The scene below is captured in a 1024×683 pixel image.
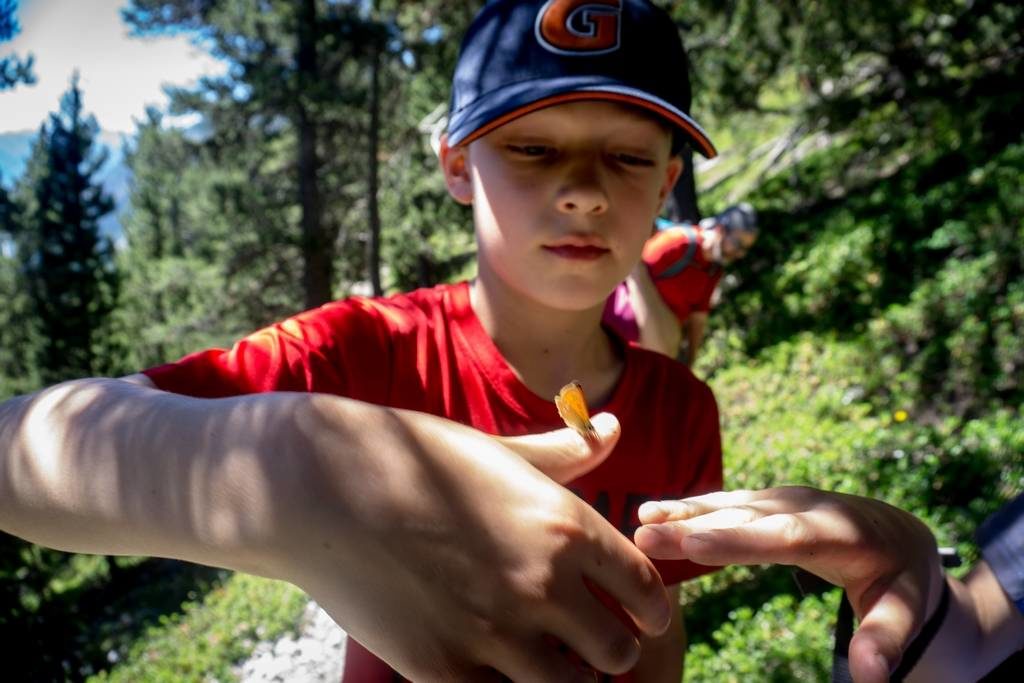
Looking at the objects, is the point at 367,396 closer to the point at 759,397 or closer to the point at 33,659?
the point at 33,659

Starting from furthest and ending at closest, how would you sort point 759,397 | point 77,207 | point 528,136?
point 77,207 < point 759,397 < point 528,136

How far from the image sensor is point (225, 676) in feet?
13.9

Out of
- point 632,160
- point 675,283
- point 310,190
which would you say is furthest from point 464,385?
point 310,190

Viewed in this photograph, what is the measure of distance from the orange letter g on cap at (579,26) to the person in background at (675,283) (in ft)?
4.19

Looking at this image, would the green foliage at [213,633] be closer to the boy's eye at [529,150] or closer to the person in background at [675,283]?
the person in background at [675,283]

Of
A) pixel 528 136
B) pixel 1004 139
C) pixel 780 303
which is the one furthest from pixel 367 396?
pixel 1004 139

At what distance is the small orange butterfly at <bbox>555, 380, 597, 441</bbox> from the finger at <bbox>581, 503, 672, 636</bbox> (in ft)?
0.52

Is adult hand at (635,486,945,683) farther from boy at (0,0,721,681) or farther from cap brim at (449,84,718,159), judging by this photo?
cap brim at (449,84,718,159)

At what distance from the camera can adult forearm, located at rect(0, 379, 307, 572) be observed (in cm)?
57

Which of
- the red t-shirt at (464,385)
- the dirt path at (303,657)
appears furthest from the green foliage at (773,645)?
the red t-shirt at (464,385)

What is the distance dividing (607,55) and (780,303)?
7247 mm

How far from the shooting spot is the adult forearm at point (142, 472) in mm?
571

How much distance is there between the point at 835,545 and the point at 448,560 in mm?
495

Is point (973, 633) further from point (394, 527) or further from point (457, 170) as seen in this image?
point (457, 170)
